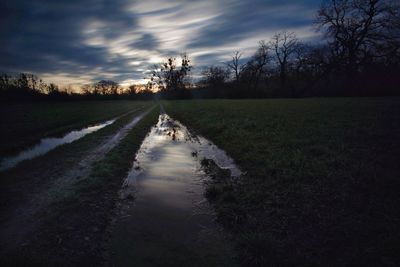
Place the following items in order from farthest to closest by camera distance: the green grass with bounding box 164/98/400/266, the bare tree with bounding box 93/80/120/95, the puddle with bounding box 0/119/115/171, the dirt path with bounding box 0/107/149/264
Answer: the bare tree with bounding box 93/80/120/95, the puddle with bounding box 0/119/115/171, the dirt path with bounding box 0/107/149/264, the green grass with bounding box 164/98/400/266

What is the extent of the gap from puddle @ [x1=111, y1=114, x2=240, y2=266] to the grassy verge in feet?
1.06

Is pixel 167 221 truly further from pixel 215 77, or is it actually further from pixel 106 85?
pixel 106 85

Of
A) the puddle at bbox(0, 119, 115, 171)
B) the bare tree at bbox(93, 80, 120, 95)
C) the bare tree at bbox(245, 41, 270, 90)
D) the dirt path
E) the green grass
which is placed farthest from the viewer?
the bare tree at bbox(93, 80, 120, 95)

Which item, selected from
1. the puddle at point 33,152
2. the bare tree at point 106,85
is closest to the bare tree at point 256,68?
the puddle at point 33,152

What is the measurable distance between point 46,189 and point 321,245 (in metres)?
7.47

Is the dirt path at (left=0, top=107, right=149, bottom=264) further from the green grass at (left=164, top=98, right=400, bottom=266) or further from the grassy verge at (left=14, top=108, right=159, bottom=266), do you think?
the green grass at (left=164, top=98, right=400, bottom=266)

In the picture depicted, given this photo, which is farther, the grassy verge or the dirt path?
the dirt path

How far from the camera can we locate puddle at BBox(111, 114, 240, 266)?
409 cm

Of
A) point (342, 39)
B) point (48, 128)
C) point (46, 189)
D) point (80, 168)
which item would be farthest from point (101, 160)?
point (342, 39)

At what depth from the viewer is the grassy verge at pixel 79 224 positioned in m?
4.07

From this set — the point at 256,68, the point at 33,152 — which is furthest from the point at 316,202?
the point at 256,68

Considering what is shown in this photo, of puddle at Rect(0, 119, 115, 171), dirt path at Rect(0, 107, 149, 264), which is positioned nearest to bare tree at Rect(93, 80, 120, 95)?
→ puddle at Rect(0, 119, 115, 171)

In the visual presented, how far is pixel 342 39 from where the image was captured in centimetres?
4131

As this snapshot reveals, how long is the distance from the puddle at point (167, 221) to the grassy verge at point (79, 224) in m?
0.32
